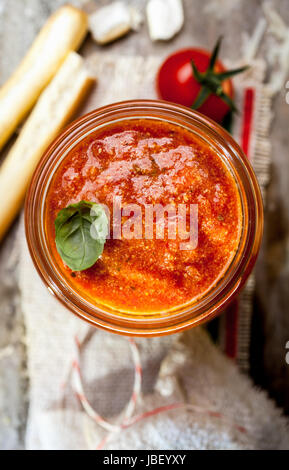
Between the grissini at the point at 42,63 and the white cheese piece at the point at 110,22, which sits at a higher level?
the white cheese piece at the point at 110,22

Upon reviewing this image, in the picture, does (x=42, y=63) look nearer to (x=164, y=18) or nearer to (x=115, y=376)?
(x=164, y=18)

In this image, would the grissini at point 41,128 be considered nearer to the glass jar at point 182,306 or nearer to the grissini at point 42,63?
the grissini at point 42,63

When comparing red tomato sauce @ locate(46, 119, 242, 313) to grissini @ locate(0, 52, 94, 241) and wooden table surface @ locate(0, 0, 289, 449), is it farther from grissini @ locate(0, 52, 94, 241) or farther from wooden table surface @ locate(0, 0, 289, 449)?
wooden table surface @ locate(0, 0, 289, 449)

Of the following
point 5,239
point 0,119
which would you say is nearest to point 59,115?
point 0,119

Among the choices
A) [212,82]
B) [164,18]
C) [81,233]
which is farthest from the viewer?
[164,18]

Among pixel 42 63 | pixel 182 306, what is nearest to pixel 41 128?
pixel 42 63
